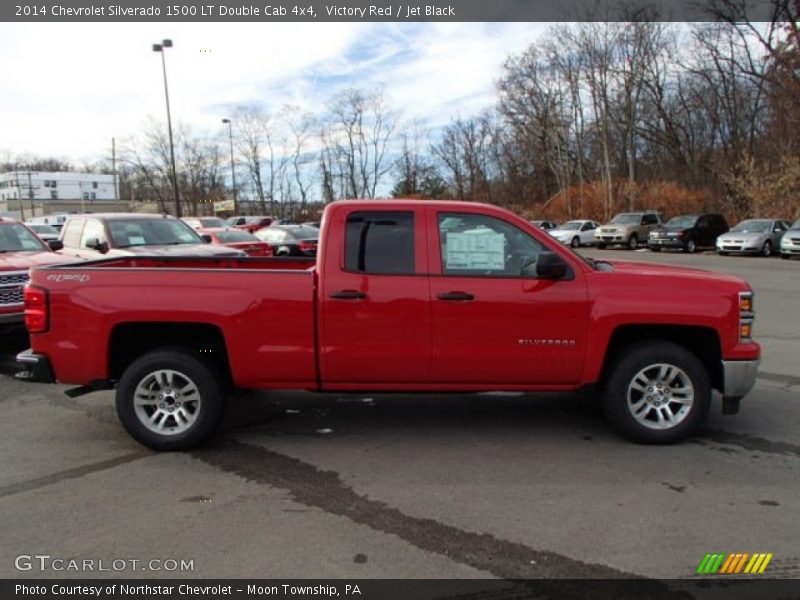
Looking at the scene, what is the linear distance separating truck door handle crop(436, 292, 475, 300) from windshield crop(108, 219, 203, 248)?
805cm

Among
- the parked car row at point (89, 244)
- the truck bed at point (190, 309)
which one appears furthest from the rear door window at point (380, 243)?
the parked car row at point (89, 244)

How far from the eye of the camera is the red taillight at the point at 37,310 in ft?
15.5

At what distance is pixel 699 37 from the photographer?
43.5 metres

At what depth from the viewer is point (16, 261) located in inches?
325

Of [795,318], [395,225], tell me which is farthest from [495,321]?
[795,318]

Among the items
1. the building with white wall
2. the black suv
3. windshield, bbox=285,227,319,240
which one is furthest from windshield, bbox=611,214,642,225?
the building with white wall

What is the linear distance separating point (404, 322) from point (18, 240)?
7649 millimetres

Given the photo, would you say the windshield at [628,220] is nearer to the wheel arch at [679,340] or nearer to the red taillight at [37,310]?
the wheel arch at [679,340]

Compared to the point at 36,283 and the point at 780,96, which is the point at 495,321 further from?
the point at 780,96

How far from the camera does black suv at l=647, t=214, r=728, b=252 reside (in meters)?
30.0

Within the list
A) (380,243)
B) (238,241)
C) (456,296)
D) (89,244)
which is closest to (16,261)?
(89,244)

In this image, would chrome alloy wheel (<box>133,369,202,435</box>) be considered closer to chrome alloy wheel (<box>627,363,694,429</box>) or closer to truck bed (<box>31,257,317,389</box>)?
truck bed (<box>31,257,317,389</box>)

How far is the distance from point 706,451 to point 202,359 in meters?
4.03

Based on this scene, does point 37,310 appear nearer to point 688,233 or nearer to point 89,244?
point 89,244
